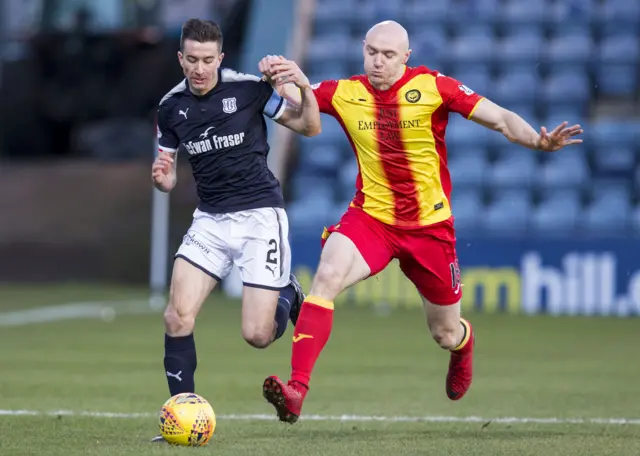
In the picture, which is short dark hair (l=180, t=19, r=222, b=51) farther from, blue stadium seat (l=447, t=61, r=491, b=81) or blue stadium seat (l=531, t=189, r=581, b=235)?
blue stadium seat (l=447, t=61, r=491, b=81)

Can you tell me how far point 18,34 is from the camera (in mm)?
20688

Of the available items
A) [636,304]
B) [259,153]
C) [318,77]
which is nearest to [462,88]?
[259,153]

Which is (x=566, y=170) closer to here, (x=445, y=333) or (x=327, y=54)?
(x=327, y=54)

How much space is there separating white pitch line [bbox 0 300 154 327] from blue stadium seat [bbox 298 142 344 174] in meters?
3.20

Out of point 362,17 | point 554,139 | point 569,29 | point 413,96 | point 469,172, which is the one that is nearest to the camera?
point 554,139

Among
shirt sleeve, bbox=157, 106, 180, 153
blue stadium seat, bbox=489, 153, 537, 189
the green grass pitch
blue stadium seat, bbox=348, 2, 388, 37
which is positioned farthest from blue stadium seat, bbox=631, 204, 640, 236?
shirt sleeve, bbox=157, 106, 180, 153

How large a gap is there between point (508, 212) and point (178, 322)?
10.6m

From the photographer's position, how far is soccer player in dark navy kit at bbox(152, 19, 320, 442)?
280 inches

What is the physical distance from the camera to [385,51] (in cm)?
717

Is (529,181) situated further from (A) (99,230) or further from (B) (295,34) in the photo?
(A) (99,230)

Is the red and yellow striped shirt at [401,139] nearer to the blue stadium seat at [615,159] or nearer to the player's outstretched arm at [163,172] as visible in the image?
the player's outstretched arm at [163,172]

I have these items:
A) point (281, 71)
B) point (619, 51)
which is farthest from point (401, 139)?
point (619, 51)

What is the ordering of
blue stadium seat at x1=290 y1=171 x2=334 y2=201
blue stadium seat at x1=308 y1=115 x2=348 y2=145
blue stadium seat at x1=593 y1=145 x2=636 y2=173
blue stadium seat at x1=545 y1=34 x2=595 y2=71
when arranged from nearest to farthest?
blue stadium seat at x1=593 y1=145 x2=636 y2=173, blue stadium seat at x1=290 y1=171 x2=334 y2=201, blue stadium seat at x1=308 y1=115 x2=348 y2=145, blue stadium seat at x1=545 y1=34 x2=595 y2=71

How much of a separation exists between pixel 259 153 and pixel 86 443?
1.96m
